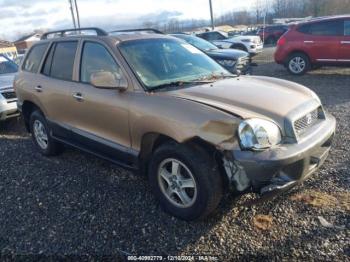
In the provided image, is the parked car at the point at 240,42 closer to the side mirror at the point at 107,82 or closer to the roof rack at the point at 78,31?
the roof rack at the point at 78,31

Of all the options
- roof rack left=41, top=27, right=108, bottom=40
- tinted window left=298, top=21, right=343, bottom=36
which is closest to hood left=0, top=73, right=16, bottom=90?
roof rack left=41, top=27, right=108, bottom=40

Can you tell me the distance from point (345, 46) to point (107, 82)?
31.0ft

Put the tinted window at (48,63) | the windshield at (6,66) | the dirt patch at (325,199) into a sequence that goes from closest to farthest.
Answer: the dirt patch at (325,199), the tinted window at (48,63), the windshield at (6,66)

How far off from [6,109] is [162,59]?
181 inches

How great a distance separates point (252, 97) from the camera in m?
3.44

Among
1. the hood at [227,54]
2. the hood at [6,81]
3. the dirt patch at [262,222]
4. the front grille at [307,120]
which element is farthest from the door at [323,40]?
the dirt patch at [262,222]

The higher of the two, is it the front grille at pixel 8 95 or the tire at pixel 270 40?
the front grille at pixel 8 95

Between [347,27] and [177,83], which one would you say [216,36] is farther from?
[177,83]

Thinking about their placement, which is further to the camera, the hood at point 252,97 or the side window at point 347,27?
the side window at point 347,27

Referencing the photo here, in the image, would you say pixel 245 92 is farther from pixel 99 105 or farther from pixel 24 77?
pixel 24 77

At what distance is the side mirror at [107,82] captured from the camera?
144 inches

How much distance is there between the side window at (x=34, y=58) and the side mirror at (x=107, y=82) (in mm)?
2113

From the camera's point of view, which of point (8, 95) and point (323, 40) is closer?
point (8, 95)

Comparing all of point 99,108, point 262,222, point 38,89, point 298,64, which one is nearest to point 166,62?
point 99,108
